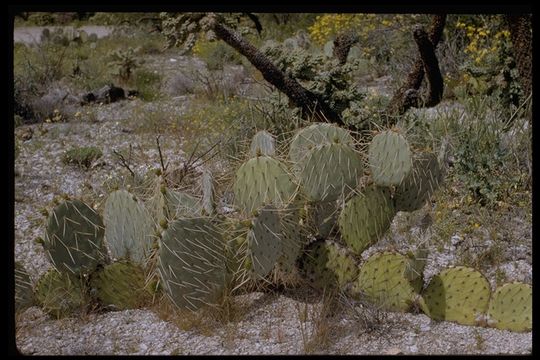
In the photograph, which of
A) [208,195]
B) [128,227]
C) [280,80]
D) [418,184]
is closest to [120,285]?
[128,227]

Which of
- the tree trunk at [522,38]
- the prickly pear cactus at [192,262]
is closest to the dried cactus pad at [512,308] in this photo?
the prickly pear cactus at [192,262]

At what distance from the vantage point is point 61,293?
9.96ft

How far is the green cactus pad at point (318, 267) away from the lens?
3.04m

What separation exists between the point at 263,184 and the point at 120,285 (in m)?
0.71

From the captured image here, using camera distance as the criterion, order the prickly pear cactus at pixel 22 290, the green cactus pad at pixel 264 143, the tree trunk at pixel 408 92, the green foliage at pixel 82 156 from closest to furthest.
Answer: the prickly pear cactus at pixel 22 290 < the green cactus pad at pixel 264 143 < the tree trunk at pixel 408 92 < the green foliage at pixel 82 156

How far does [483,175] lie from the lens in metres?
4.02

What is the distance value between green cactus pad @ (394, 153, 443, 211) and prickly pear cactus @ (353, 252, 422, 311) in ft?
1.12

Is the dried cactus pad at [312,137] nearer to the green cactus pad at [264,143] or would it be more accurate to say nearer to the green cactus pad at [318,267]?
the green cactus pad at [264,143]

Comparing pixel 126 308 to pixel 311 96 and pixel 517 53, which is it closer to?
pixel 311 96

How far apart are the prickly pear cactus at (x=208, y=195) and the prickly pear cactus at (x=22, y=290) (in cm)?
77

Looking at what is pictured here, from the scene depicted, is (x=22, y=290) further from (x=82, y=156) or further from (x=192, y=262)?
(x=82, y=156)
